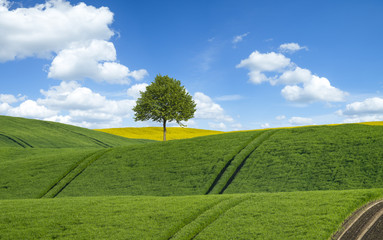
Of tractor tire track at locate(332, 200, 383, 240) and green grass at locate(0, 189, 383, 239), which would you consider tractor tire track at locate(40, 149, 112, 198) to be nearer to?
green grass at locate(0, 189, 383, 239)

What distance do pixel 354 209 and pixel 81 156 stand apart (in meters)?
28.3

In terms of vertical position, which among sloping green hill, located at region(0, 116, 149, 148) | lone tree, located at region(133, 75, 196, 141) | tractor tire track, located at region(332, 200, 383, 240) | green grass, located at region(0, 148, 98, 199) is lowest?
green grass, located at region(0, 148, 98, 199)

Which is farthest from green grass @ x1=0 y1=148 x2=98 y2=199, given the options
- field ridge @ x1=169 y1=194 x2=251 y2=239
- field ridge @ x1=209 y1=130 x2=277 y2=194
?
field ridge @ x1=169 y1=194 x2=251 y2=239

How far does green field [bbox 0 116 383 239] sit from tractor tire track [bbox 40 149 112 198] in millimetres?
121

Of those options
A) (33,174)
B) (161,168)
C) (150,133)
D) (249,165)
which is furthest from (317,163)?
(150,133)

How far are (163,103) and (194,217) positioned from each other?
137 ft

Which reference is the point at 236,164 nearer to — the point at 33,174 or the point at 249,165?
the point at 249,165

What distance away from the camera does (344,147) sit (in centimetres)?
2534

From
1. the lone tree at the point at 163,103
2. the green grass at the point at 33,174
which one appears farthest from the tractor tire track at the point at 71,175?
the lone tree at the point at 163,103

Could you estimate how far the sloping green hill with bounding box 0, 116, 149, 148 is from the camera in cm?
5462

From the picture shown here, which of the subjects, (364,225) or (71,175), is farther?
(71,175)

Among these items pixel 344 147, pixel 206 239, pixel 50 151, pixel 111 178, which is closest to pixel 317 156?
pixel 344 147

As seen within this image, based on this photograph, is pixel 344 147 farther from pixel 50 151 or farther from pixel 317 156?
pixel 50 151

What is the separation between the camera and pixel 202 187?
76.1ft
